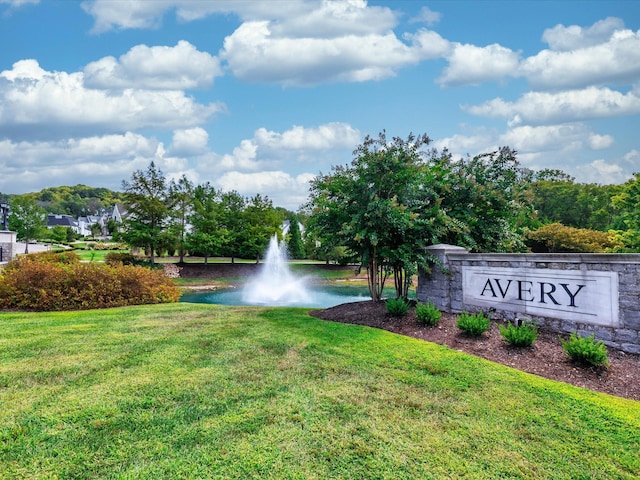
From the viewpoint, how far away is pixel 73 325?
6762mm

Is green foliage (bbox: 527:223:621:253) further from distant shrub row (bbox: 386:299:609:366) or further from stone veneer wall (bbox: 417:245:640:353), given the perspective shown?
distant shrub row (bbox: 386:299:609:366)

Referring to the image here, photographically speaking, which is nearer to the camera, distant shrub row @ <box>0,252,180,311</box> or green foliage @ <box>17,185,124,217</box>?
distant shrub row @ <box>0,252,180,311</box>

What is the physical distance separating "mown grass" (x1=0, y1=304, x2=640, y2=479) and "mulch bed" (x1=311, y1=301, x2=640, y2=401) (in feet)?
1.05

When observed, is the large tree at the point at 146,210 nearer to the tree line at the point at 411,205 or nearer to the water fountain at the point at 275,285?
the water fountain at the point at 275,285

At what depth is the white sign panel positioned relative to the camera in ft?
15.8

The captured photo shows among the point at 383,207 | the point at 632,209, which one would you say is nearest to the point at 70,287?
the point at 383,207

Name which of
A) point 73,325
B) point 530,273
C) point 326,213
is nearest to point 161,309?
point 73,325

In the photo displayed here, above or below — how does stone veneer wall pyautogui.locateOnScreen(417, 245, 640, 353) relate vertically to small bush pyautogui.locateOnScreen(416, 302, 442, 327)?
above

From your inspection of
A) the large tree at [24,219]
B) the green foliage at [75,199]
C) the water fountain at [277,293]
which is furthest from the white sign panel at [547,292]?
the green foliage at [75,199]

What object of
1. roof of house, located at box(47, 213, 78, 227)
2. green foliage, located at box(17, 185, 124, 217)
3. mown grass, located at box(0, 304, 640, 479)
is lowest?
mown grass, located at box(0, 304, 640, 479)

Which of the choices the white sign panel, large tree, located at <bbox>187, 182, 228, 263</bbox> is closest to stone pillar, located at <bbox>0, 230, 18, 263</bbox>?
large tree, located at <bbox>187, 182, 228, 263</bbox>

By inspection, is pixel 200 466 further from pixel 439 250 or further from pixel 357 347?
pixel 439 250

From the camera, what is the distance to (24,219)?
36781 millimetres

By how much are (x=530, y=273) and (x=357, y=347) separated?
2.83 m
